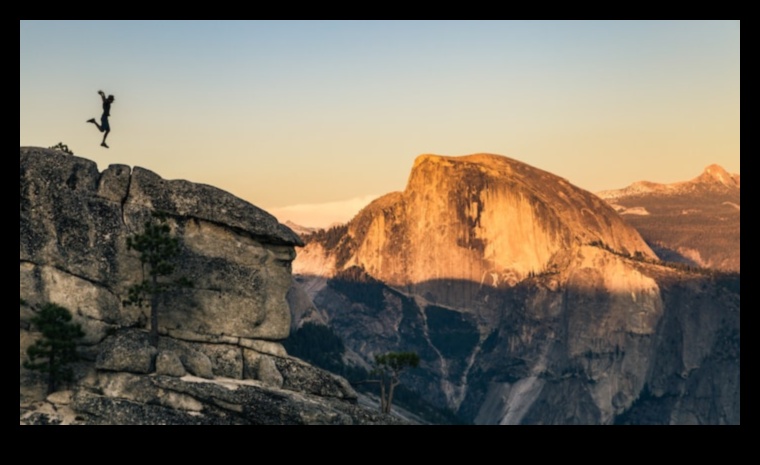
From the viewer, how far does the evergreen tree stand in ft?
407

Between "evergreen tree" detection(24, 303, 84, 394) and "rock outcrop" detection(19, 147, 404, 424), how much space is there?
4.01ft

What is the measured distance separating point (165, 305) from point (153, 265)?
4126 mm

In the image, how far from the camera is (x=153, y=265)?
132m

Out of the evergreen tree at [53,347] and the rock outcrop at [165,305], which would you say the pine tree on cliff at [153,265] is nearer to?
the rock outcrop at [165,305]

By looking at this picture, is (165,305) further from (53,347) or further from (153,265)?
(53,347)

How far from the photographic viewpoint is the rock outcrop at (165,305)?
124625mm

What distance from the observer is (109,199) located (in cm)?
13312

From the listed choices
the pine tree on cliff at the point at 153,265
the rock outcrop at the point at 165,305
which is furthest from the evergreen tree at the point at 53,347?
the pine tree on cliff at the point at 153,265

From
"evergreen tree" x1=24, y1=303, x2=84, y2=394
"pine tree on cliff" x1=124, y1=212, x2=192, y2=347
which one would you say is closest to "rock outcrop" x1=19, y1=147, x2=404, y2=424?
"pine tree on cliff" x1=124, y1=212, x2=192, y2=347

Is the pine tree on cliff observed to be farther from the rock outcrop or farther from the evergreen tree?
the evergreen tree
